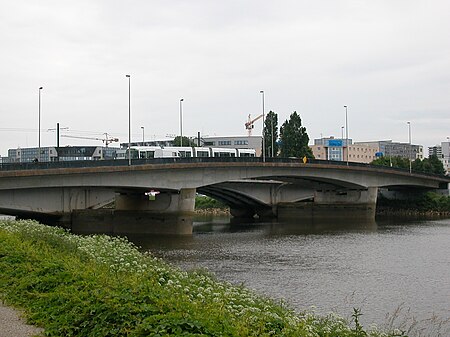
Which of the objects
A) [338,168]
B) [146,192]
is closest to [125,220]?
[146,192]

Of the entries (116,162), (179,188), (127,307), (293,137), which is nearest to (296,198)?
(293,137)

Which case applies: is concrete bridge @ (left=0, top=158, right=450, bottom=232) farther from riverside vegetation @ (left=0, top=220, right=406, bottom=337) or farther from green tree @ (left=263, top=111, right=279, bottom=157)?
riverside vegetation @ (left=0, top=220, right=406, bottom=337)

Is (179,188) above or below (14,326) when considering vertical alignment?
above

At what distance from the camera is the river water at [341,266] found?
77.5 feet

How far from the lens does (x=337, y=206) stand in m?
84.8

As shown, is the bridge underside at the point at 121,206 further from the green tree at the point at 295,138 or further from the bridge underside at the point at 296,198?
the green tree at the point at 295,138

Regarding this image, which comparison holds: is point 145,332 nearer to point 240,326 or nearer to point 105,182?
point 240,326

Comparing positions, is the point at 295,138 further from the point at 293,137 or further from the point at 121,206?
the point at 121,206

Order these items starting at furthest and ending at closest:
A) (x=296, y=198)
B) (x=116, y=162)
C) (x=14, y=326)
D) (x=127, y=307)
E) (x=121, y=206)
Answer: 1. (x=296, y=198)
2. (x=121, y=206)
3. (x=116, y=162)
4. (x=14, y=326)
5. (x=127, y=307)

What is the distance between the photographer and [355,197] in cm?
8462

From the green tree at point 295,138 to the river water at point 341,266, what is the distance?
146 feet

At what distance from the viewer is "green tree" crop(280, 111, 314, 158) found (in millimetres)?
107812

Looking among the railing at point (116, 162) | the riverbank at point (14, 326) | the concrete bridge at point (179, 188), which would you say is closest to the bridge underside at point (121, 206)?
the concrete bridge at point (179, 188)

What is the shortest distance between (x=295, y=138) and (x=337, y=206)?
2551cm
